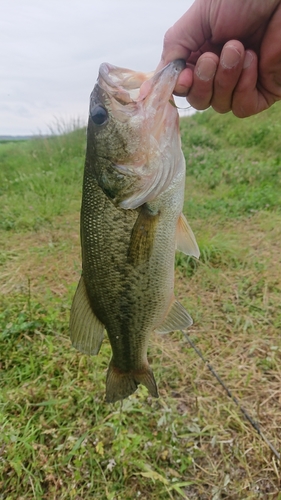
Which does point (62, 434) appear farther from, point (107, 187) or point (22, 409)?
point (107, 187)

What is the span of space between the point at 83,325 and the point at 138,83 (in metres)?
0.98

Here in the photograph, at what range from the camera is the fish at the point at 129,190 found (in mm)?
1305

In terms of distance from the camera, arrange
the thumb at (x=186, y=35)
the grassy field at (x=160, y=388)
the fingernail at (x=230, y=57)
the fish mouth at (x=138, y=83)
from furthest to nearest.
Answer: the grassy field at (x=160, y=388) < the thumb at (x=186, y=35) < the fingernail at (x=230, y=57) < the fish mouth at (x=138, y=83)

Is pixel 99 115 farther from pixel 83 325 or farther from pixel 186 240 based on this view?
pixel 83 325

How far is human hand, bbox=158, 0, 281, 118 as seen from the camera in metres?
1.48

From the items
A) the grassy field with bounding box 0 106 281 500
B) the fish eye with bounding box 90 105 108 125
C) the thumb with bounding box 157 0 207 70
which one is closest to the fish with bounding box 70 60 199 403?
the fish eye with bounding box 90 105 108 125

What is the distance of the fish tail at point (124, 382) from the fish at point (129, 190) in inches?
12.1

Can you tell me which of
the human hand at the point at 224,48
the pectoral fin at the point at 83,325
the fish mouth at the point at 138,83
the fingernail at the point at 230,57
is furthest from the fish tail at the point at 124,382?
the fingernail at the point at 230,57

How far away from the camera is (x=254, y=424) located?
85.4 inches

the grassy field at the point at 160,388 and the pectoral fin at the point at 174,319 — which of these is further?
the grassy field at the point at 160,388

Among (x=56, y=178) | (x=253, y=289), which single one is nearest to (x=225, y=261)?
(x=253, y=289)

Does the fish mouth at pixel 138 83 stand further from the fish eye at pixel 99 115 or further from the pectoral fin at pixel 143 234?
the pectoral fin at pixel 143 234

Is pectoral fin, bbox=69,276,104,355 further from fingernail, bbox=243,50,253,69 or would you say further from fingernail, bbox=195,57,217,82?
fingernail, bbox=243,50,253,69

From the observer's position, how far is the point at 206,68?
1453 millimetres
